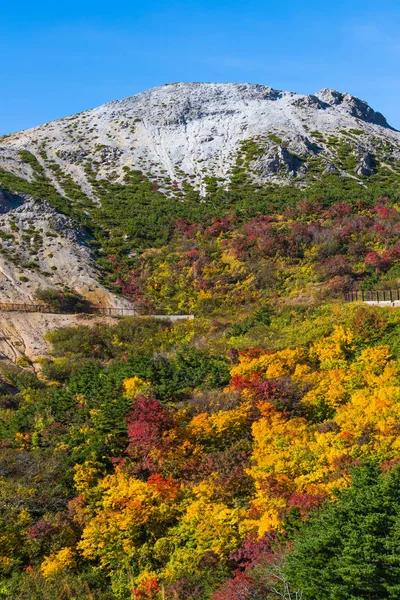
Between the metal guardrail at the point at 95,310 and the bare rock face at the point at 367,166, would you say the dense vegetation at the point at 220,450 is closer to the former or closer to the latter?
the metal guardrail at the point at 95,310

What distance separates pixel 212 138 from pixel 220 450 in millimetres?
72050

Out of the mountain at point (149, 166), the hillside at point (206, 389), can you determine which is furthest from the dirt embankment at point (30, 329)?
the mountain at point (149, 166)

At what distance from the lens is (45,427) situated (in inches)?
1196

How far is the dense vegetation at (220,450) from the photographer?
1838 cm

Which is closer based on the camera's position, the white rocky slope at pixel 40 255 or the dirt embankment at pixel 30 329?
the dirt embankment at pixel 30 329

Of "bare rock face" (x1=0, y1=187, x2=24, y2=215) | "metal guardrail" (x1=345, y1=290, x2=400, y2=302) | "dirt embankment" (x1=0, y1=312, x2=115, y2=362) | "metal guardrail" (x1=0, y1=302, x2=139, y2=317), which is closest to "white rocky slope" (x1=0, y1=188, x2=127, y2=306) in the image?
"bare rock face" (x1=0, y1=187, x2=24, y2=215)

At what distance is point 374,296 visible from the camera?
41.7m

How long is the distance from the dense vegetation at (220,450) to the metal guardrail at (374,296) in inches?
40.8

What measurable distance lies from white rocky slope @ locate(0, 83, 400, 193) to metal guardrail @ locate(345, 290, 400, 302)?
1425 inches

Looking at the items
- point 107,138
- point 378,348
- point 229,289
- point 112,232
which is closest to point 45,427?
point 378,348

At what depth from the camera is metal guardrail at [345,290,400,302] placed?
40438 millimetres

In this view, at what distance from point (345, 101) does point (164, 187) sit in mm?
41054

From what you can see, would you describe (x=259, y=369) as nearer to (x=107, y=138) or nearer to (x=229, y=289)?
(x=229, y=289)

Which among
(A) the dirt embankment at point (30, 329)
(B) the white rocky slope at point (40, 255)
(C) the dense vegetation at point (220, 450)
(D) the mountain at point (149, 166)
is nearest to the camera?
(C) the dense vegetation at point (220, 450)
